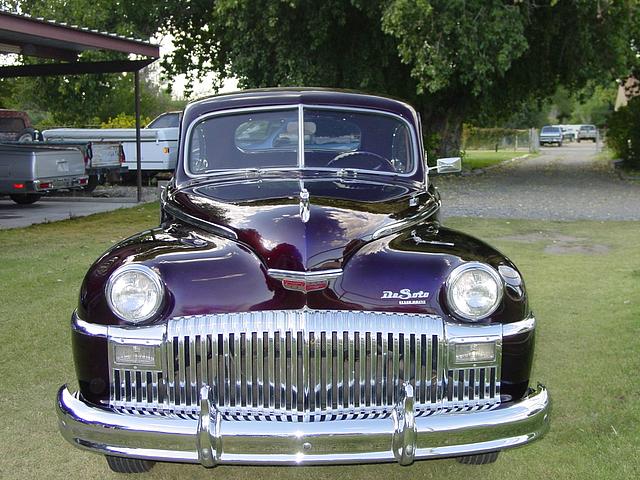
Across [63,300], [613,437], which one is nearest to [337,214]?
[613,437]

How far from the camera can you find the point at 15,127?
19422 mm

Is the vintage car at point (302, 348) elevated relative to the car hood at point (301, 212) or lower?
lower

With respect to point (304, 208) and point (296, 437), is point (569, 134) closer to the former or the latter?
point (304, 208)

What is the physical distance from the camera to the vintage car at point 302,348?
2.91m

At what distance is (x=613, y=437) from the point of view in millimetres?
3916

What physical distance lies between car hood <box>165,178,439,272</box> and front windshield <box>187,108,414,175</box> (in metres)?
0.29

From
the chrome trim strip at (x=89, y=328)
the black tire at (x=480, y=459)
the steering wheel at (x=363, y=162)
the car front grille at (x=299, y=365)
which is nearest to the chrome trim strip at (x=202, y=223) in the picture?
the car front grille at (x=299, y=365)

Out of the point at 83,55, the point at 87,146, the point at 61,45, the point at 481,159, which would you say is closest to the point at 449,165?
the point at 61,45

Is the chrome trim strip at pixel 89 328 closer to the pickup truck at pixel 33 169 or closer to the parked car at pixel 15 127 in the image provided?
the pickup truck at pixel 33 169

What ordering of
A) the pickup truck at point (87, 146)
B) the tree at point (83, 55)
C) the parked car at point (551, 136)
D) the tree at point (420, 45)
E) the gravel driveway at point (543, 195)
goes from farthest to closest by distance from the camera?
the parked car at point (551, 136) < the tree at point (83, 55) < the tree at point (420, 45) < the pickup truck at point (87, 146) < the gravel driveway at point (543, 195)

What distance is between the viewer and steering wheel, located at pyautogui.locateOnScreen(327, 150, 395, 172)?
4531 millimetres

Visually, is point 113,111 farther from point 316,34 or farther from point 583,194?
point 583,194

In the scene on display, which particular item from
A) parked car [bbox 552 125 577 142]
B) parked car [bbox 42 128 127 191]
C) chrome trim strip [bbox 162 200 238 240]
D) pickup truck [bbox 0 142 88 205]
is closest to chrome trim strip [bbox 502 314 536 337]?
chrome trim strip [bbox 162 200 238 240]

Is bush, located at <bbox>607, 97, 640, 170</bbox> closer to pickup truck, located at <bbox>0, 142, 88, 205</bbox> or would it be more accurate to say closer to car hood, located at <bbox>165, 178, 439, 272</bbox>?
pickup truck, located at <bbox>0, 142, 88, 205</bbox>
